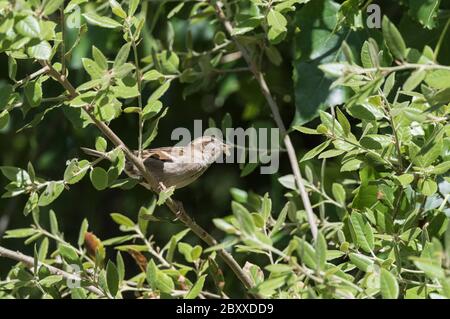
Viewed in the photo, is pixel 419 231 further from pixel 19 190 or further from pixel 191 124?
pixel 191 124

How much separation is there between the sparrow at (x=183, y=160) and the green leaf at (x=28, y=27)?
4.29ft

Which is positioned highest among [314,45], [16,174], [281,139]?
[314,45]

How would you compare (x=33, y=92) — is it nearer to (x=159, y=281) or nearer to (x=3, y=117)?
(x=3, y=117)

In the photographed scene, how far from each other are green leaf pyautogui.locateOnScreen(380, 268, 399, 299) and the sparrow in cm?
148

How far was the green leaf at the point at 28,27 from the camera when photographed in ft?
5.80

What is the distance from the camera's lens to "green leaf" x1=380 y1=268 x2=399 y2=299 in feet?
5.75

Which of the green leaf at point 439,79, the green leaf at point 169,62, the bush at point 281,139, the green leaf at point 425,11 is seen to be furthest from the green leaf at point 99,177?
the green leaf at point 425,11

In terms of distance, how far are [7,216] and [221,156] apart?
55.4 inches

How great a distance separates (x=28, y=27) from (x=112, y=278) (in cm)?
85

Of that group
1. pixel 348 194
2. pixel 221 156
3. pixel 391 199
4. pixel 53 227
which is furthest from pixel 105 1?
pixel 391 199

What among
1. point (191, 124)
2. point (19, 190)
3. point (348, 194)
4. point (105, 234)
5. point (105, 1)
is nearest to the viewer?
point (19, 190)

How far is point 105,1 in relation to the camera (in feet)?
10.8

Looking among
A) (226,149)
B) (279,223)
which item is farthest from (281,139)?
(279,223)

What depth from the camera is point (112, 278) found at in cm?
229
